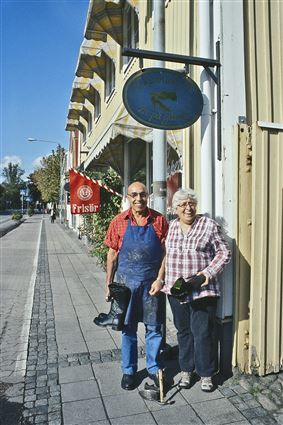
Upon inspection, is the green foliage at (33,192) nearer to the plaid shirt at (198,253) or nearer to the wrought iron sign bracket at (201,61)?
the wrought iron sign bracket at (201,61)

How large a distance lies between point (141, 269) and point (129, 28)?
7.72m

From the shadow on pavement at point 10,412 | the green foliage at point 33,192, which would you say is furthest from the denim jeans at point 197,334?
the green foliage at point 33,192

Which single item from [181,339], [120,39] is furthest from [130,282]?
[120,39]

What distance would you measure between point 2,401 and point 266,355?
7.84 ft

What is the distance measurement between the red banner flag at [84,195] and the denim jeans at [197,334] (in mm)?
6105

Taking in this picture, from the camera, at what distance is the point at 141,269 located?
133 inches

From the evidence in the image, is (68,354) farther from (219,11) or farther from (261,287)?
(219,11)

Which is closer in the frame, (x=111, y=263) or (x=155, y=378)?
(x=155, y=378)

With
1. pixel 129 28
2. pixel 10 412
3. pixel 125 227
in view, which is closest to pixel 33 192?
pixel 129 28

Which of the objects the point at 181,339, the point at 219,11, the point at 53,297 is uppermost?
the point at 219,11

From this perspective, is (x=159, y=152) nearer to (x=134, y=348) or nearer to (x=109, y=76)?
(x=134, y=348)

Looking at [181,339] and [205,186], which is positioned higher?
[205,186]

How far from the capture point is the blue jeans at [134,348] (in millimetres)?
3457

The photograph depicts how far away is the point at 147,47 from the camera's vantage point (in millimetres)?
7488
